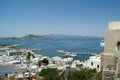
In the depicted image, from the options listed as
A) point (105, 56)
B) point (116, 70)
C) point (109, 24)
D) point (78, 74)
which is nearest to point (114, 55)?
point (105, 56)

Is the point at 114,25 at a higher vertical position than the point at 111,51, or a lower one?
higher

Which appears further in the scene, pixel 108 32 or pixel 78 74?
pixel 78 74

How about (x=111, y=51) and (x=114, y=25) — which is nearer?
(x=111, y=51)

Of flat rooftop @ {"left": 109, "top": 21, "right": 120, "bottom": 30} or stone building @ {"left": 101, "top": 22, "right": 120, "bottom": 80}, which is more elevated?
flat rooftop @ {"left": 109, "top": 21, "right": 120, "bottom": 30}

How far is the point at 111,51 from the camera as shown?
35.8ft

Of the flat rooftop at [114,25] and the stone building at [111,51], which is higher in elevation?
the flat rooftop at [114,25]

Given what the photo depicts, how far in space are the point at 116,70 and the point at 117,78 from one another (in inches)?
13.8

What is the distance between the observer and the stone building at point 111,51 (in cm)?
977

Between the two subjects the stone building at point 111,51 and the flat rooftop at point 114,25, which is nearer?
the stone building at point 111,51

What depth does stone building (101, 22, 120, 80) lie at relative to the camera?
9.77 m

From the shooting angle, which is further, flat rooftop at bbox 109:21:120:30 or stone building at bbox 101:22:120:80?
flat rooftop at bbox 109:21:120:30

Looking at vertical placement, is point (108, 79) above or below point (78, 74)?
above

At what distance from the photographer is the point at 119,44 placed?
420 inches

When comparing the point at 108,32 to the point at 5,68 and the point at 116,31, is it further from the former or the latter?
the point at 5,68
